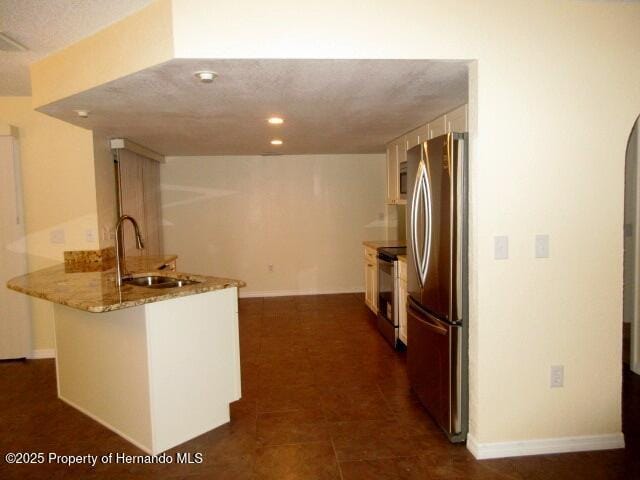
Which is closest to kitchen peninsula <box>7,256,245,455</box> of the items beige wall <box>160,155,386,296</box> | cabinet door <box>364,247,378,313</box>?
cabinet door <box>364,247,378,313</box>

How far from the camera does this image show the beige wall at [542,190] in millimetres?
2199

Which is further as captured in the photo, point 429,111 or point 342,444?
point 429,111

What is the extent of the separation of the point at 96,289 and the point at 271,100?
5.42ft

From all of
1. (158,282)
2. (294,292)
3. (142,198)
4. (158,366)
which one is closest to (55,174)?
(142,198)

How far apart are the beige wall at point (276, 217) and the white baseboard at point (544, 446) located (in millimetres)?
4341

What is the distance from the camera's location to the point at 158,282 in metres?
3.20

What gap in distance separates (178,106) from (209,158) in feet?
11.2

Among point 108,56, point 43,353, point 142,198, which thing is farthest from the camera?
point 142,198

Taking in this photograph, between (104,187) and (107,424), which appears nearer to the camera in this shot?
(107,424)

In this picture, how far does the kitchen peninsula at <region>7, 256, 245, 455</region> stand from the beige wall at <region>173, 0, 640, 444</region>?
1546 mm

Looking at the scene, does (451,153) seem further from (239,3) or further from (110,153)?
(110,153)

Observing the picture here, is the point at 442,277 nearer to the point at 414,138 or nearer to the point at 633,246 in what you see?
the point at 633,246

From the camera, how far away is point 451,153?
2.32m

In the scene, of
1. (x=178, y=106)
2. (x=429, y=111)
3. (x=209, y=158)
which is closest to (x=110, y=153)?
(x=178, y=106)
